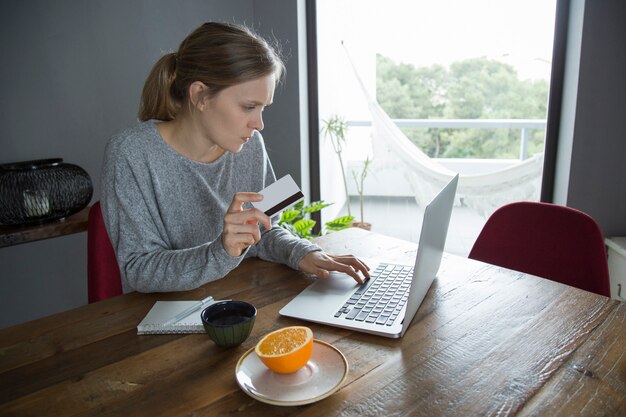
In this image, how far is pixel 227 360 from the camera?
0.81 meters

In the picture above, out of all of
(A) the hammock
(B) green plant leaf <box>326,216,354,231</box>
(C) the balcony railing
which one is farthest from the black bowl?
(C) the balcony railing

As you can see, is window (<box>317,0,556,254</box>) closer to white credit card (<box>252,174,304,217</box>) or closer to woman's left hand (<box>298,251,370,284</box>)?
woman's left hand (<box>298,251,370,284</box>)

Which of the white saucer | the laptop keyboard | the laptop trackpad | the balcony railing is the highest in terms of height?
the balcony railing

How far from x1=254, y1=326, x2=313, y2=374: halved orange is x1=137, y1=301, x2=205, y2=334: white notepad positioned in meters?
0.20

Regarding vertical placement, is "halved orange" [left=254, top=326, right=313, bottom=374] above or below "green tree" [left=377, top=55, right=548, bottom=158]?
below

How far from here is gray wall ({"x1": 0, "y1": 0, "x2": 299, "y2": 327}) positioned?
197 centimetres

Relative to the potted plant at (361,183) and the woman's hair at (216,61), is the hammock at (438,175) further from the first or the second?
the woman's hair at (216,61)

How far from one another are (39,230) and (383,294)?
55.0 inches

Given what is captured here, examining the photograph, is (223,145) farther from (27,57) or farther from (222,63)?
(27,57)

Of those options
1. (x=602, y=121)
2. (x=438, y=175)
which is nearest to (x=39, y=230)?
(x=438, y=175)

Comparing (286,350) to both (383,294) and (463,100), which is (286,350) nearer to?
(383,294)

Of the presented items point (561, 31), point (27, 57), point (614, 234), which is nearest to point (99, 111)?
point (27, 57)

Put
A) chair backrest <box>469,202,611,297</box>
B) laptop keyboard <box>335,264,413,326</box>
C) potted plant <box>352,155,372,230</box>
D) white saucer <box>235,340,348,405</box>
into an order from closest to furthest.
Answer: white saucer <box>235,340,348,405</box> < laptop keyboard <box>335,264,413,326</box> < chair backrest <box>469,202,611,297</box> < potted plant <box>352,155,372,230</box>

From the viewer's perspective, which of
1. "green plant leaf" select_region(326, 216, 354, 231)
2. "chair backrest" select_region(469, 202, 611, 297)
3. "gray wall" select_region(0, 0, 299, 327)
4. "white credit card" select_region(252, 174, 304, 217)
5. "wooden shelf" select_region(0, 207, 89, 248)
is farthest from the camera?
"green plant leaf" select_region(326, 216, 354, 231)
